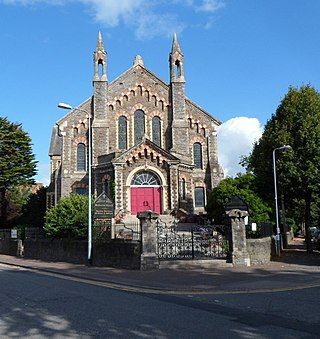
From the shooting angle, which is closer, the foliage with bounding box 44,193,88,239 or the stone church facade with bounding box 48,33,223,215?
the foliage with bounding box 44,193,88,239

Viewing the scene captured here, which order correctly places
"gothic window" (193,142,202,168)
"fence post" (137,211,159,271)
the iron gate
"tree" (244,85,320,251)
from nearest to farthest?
"fence post" (137,211,159,271)
the iron gate
"tree" (244,85,320,251)
"gothic window" (193,142,202,168)

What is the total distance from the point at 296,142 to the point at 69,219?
15297mm

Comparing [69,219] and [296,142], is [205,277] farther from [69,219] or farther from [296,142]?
[296,142]

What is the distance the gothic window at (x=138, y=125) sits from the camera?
131 ft

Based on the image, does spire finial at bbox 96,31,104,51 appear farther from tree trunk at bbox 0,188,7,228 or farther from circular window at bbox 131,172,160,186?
tree trunk at bbox 0,188,7,228

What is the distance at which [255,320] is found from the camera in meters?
8.45

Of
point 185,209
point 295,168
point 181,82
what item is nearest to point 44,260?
point 185,209

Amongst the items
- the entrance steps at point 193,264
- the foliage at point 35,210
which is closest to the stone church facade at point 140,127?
the foliage at point 35,210

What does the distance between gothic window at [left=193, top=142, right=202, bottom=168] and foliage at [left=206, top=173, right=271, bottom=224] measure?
9.08 metres

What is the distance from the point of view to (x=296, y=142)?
85.1 ft

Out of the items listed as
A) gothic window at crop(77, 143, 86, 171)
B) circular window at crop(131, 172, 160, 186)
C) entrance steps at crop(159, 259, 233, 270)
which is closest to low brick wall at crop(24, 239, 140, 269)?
entrance steps at crop(159, 259, 233, 270)

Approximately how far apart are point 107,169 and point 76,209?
10.9 meters

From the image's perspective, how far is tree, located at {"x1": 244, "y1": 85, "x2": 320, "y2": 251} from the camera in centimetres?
2508

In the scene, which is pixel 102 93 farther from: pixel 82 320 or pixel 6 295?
pixel 82 320
